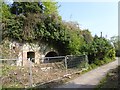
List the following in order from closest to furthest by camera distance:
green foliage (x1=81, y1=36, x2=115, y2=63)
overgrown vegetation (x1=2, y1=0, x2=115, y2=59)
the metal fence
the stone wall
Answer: the metal fence < the stone wall < overgrown vegetation (x1=2, y1=0, x2=115, y2=59) < green foliage (x1=81, y1=36, x2=115, y2=63)

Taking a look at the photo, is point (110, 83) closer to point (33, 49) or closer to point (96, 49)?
point (96, 49)

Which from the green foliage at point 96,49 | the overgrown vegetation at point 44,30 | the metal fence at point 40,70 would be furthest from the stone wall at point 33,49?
the green foliage at point 96,49

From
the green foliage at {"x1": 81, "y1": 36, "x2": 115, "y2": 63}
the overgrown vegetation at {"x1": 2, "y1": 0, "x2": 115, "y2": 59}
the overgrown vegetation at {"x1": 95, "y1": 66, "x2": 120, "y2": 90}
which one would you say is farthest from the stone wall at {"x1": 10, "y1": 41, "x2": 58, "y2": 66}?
the overgrown vegetation at {"x1": 95, "y1": 66, "x2": 120, "y2": 90}

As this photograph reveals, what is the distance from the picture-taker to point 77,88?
1053 cm

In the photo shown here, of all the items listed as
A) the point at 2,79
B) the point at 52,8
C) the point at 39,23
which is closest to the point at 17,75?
the point at 2,79

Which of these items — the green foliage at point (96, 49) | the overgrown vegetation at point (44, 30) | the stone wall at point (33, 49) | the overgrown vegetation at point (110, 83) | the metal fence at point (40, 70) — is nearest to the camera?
the overgrown vegetation at point (110, 83)

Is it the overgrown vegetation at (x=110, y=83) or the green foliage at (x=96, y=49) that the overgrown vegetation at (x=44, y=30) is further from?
the overgrown vegetation at (x=110, y=83)

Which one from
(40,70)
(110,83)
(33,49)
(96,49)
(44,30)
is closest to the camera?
(110,83)

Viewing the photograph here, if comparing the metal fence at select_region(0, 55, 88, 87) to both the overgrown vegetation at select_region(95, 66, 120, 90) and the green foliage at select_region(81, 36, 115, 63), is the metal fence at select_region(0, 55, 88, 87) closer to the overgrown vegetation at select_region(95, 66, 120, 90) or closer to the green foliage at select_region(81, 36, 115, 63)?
the green foliage at select_region(81, 36, 115, 63)

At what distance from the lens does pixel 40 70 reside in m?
14.1

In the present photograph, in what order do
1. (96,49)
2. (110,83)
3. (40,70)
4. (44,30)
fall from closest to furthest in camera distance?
(110,83), (40,70), (44,30), (96,49)

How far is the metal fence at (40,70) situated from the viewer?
11.0 meters

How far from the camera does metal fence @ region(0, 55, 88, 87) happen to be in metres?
11.0

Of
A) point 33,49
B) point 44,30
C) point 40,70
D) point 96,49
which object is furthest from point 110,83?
point 44,30
